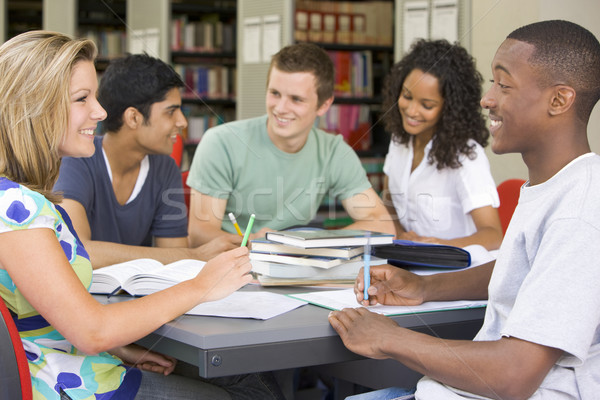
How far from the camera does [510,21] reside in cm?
353

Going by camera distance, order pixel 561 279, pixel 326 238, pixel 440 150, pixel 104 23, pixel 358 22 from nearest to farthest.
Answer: pixel 561 279
pixel 326 238
pixel 440 150
pixel 358 22
pixel 104 23

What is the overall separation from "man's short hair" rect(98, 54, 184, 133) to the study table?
120 centimetres

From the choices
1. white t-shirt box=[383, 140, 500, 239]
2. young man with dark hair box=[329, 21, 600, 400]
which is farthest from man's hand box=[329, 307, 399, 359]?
white t-shirt box=[383, 140, 500, 239]

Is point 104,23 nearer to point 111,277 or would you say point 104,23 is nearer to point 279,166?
point 279,166

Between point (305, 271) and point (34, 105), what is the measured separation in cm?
65

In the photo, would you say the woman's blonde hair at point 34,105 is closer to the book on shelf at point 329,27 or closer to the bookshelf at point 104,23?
the book on shelf at point 329,27

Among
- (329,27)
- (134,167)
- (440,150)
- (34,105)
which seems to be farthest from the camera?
(329,27)

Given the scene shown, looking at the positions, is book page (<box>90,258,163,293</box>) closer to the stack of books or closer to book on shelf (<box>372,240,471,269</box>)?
the stack of books

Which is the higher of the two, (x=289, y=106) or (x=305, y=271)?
(x=289, y=106)

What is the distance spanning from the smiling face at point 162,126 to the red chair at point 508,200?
3.98 feet

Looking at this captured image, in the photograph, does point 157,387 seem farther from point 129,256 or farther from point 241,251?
point 129,256

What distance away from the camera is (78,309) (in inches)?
41.5

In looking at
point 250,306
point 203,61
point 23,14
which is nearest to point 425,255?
point 250,306

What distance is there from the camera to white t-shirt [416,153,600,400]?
3.02 feet
